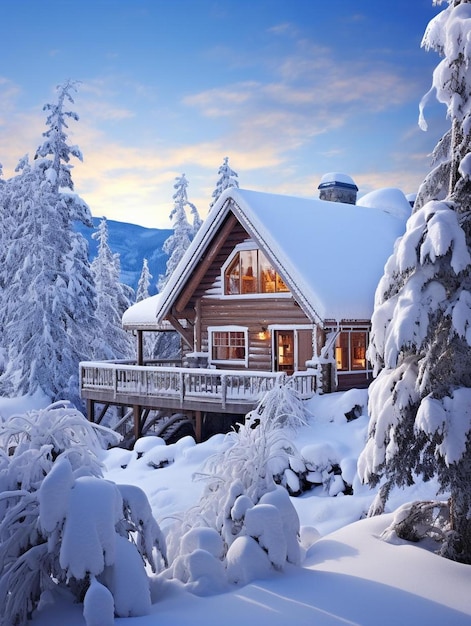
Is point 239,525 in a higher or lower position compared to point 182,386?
lower

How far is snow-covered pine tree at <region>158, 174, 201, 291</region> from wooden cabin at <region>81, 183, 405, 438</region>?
1734 centimetres

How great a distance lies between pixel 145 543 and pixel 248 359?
16.0 metres

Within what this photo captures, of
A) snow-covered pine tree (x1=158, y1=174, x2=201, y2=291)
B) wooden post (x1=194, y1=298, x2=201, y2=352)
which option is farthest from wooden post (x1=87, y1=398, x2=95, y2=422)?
snow-covered pine tree (x1=158, y1=174, x2=201, y2=291)

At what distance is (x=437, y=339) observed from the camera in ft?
26.9

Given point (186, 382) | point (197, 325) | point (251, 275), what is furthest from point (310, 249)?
point (186, 382)

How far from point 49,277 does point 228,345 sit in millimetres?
10896

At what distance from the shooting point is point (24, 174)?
31.0m

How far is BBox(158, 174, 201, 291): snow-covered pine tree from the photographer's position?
142ft

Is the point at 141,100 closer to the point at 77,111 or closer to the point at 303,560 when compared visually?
the point at 77,111

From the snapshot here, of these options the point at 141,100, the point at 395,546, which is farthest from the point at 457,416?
the point at 141,100

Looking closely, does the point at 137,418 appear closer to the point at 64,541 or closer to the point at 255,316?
the point at 255,316

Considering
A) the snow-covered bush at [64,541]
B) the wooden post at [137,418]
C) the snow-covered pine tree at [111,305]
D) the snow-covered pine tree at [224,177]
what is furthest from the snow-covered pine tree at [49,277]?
the snow-covered bush at [64,541]

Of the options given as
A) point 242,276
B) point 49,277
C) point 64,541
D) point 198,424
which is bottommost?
point 198,424

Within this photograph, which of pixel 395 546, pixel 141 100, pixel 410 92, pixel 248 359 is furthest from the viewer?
pixel 141 100
